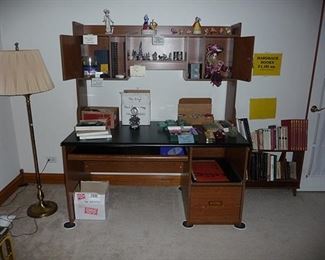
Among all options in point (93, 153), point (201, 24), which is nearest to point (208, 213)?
point (93, 153)

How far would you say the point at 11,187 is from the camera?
9.04ft

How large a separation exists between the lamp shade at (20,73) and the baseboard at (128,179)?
4.05 feet

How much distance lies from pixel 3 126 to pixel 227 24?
2.37 m

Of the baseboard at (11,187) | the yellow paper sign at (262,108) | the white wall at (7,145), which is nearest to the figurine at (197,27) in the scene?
the yellow paper sign at (262,108)

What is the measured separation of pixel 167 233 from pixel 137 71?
1.44 m

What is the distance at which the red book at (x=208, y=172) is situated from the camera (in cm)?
227

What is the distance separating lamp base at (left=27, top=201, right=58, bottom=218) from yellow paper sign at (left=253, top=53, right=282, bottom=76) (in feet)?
7.64

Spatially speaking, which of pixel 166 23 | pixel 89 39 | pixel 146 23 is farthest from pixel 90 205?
pixel 166 23

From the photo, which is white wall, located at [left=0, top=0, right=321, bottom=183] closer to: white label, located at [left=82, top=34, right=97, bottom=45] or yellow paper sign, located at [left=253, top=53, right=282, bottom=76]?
yellow paper sign, located at [left=253, top=53, right=282, bottom=76]

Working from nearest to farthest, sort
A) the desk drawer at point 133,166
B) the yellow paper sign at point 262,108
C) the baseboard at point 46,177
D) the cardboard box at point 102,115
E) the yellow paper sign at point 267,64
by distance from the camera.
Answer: the cardboard box at point 102,115
the yellow paper sign at point 267,64
the yellow paper sign at point 262,108
the desk drawer at point 133,166
the baseboard at point 46,177

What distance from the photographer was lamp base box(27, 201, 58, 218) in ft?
7.89

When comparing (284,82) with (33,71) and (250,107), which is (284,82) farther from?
(33,71)

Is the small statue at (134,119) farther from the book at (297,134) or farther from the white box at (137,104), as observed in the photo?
the book at (297,134)

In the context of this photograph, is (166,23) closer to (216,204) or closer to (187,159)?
(187,159)
